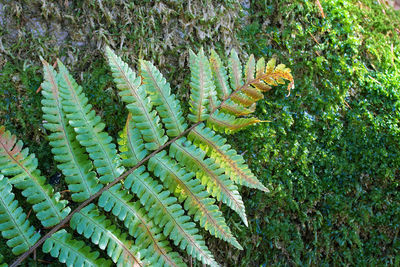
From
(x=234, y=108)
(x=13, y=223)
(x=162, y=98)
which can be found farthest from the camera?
(x=234, y=108)

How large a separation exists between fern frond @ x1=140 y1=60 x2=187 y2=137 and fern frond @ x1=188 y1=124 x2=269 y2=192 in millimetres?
138

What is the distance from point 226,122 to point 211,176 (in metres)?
0.38

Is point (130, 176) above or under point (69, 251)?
above

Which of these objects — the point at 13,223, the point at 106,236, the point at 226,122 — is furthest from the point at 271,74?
the point at 13,223

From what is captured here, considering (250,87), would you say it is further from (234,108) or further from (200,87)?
(200,87)

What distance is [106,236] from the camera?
189cm

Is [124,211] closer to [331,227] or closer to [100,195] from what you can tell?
[100,195]

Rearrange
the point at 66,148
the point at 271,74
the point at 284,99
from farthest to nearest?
the point at 284,99 < the point at 271,74 < the point at 66,148

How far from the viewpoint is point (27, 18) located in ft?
7.61

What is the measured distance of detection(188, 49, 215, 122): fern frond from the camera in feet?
7.40

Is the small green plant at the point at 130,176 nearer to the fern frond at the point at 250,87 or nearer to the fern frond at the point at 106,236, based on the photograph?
the fern frond at the point at 106,236

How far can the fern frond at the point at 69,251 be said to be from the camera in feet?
5.98

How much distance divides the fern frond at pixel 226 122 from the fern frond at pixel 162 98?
0.21 metres

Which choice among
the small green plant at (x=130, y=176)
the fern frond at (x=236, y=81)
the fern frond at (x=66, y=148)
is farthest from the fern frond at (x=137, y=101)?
the fern frond at (x=236, y=81)
